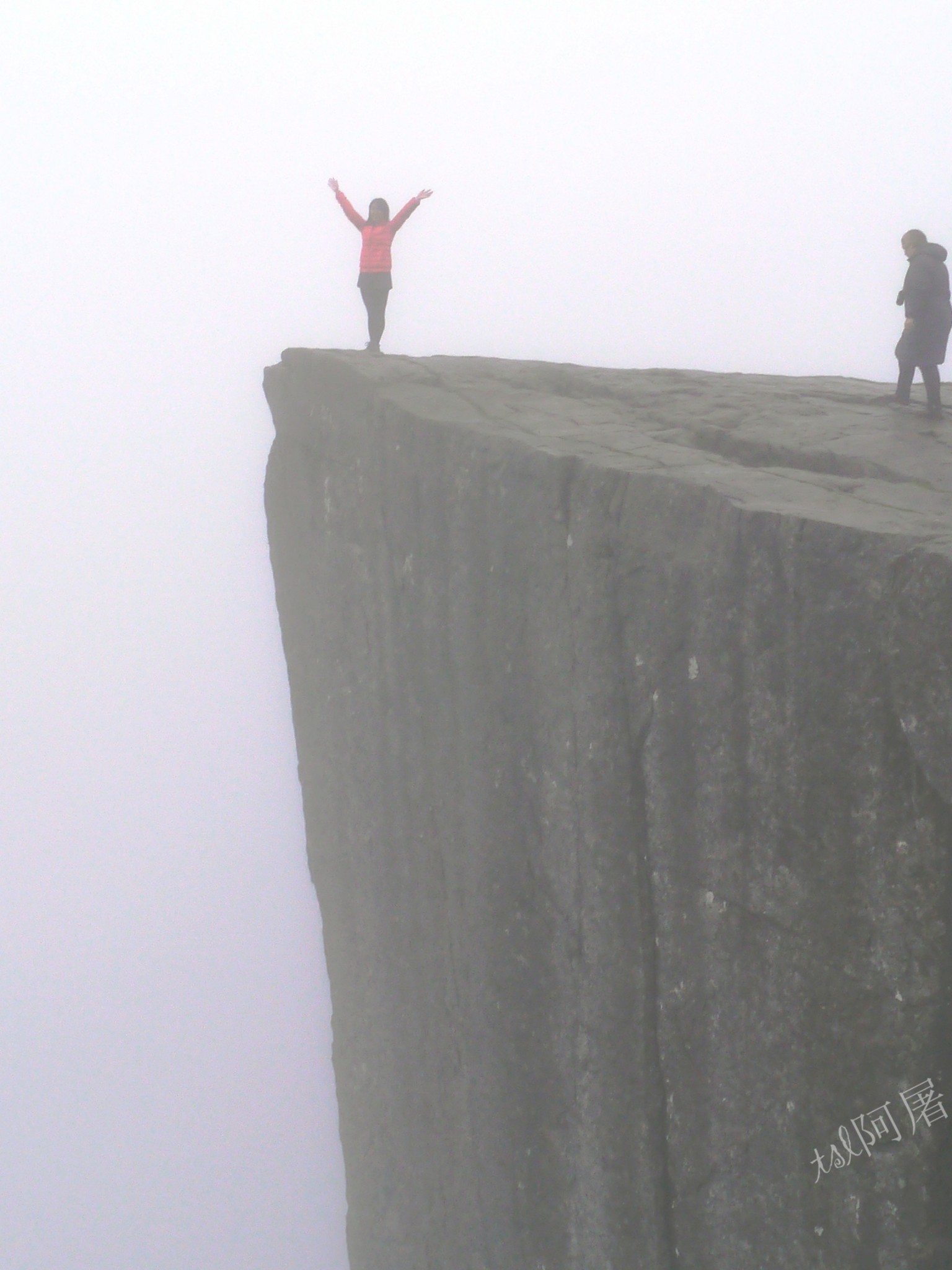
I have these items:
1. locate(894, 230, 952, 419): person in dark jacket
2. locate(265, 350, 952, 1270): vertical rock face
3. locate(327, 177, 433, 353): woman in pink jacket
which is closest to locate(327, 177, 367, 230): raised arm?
locate(327, 177, 433, 353): woman in pink jacket

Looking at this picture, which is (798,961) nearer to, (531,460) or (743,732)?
(743,732)

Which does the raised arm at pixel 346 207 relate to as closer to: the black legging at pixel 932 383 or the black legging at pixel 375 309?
the black legging at pixel 375 309

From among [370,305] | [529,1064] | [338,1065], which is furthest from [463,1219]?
[370,305]

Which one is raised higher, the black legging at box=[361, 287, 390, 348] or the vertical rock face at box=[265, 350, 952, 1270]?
the black legging at box=[361, 287, 390, 348]

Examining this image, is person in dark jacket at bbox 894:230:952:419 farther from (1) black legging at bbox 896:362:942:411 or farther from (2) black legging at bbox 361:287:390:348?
(2) black legging at bbox 361:287:390:348

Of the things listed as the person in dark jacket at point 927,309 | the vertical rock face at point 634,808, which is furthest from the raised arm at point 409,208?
the person in dark jacket at point 927,309

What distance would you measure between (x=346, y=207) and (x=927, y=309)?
521 centimetres

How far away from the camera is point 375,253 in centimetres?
1022

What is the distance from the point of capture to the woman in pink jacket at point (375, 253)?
10.1m

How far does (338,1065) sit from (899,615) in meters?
7.06

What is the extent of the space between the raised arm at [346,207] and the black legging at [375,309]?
574mm

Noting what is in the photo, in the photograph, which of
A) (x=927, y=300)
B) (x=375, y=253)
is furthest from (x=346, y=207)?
(x=927, y=300)

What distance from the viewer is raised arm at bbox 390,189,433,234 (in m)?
9.99

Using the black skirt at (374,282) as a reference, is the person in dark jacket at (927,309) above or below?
below
